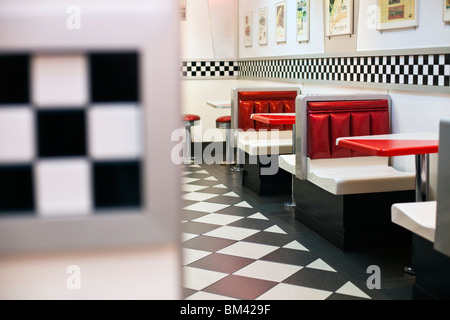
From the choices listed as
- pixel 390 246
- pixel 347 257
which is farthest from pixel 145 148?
pixel 390 246

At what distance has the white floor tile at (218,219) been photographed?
4.66m

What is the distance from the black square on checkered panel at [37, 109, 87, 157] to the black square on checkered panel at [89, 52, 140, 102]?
61mm

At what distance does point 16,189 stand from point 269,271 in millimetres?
2526

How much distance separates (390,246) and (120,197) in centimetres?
313

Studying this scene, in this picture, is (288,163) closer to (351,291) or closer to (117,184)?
(351,291)

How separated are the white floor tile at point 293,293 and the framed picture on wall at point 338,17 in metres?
2.78

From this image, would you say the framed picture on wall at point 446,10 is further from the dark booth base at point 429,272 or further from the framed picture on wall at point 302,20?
the framed picture on wall at point 302,20

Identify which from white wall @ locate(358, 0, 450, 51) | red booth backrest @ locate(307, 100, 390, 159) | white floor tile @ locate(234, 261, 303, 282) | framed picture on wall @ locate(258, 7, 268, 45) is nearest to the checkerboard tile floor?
white floor tile @ locate(234, 261, 303, 282)

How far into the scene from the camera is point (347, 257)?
3.71 metres

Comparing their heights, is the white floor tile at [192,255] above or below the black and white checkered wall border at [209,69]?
below

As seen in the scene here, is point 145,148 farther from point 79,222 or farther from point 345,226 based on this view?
point 345,226

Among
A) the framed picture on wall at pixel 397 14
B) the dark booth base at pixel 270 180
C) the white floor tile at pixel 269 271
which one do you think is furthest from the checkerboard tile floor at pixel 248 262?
the framed picture on wall at pixel 397 14

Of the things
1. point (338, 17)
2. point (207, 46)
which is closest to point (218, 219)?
point (338, 17)

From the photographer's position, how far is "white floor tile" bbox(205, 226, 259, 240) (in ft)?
14.0
